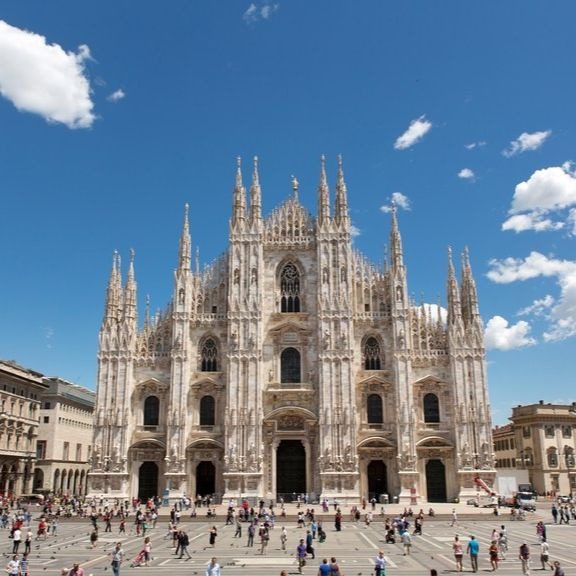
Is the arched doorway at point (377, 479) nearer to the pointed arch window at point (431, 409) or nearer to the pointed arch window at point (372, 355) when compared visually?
the pointed arch window at point (431, 409)

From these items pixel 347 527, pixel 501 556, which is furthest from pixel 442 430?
pixel 501 556

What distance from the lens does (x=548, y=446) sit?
3103 inches

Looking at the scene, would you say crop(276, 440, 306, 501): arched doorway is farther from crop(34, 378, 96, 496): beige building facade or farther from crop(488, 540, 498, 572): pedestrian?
crop(34, 378, 96, 496): beige building facade

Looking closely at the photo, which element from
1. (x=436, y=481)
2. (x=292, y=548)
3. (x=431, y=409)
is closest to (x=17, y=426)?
(x=431, y=409)

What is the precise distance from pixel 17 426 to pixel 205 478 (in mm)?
24093

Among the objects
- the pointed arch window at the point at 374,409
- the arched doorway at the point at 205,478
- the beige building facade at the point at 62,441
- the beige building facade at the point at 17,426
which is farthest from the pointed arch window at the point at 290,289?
the beige building facade at the point at 62,441

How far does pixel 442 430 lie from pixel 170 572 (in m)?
33.7

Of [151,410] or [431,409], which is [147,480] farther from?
[431,409]

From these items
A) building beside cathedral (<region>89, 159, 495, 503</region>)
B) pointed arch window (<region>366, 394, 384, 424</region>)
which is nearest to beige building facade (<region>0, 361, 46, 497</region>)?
building beside cathedral (<region>89, 159, 495, 503</region>)

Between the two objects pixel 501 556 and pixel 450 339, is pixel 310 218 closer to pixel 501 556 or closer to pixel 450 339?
pixel 450 339

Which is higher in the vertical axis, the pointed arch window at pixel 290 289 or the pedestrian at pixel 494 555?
the pointed arch window at pixel 290 289

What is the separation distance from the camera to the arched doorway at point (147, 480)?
175 ft

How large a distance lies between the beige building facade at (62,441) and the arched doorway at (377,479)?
38170mm

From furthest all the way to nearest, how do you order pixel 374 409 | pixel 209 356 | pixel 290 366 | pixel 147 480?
pixel 209 356, pixel 290 366, pixel 374 409, pixel 147 480
